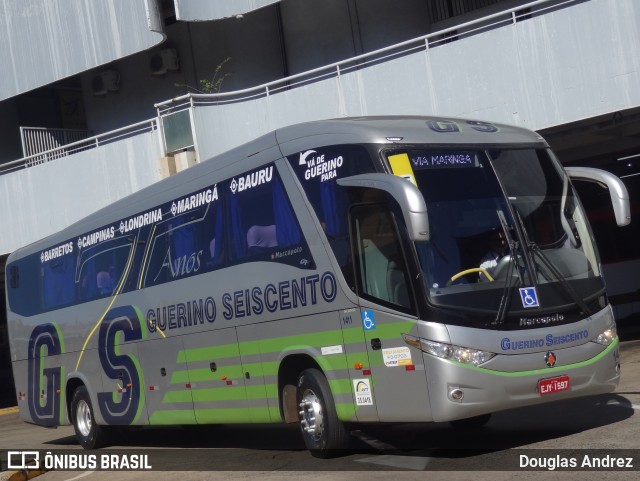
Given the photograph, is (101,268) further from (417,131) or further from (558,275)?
(558,275)

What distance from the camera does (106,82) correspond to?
80.6 feet

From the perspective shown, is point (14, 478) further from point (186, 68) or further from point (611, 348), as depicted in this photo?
point (186, 68)

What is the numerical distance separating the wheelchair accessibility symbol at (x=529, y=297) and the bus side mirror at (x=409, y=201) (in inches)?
50.5

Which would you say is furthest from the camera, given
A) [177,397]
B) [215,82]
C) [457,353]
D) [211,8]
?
[215,82]

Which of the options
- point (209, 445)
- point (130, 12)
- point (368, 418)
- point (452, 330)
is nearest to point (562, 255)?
point (452, 330)

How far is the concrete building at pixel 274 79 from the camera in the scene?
15.5 m

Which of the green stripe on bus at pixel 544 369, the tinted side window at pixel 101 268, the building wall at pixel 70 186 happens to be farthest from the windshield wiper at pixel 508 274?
the building wall at pixel 70 186

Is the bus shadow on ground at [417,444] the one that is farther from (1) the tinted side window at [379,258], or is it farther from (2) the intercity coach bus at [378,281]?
(1) the tinted side window at [379,258]

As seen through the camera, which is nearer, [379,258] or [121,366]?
[379,258]

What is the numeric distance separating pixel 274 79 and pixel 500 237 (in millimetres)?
13186

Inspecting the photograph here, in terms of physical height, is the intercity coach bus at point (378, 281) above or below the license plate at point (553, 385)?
above

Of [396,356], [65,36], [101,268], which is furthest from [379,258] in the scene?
[65,36]

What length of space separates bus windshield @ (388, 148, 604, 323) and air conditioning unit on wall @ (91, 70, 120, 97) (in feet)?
52.1

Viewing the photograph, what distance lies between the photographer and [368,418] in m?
10.1
